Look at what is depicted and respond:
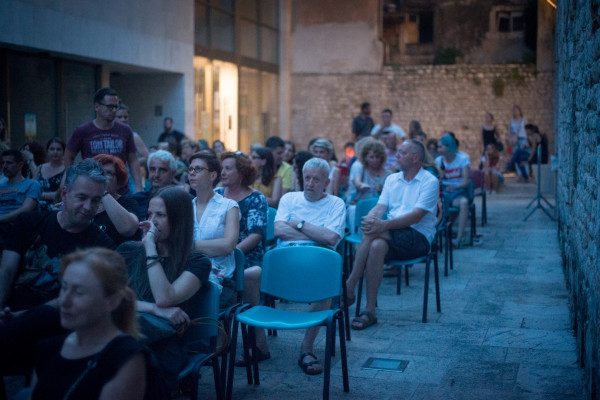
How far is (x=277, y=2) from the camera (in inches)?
826

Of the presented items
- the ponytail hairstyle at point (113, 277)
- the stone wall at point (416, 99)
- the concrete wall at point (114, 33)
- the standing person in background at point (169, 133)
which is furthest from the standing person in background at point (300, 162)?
the stone wall at point (416, 99)

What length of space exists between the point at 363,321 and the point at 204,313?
7.59 feet

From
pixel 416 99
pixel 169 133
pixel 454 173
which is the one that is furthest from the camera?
pixel 416 99

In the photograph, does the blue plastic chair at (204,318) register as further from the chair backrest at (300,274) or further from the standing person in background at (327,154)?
the standing person in background at (327,154)

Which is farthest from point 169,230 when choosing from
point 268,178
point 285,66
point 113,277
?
point 285,66

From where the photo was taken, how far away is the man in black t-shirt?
11.8ft

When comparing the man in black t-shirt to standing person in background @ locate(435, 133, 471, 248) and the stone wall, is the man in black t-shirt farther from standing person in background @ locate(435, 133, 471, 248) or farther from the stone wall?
the stone wall

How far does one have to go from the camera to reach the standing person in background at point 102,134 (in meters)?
6.37

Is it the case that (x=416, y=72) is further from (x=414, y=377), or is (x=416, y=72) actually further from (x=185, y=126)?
(x=414, y=377)

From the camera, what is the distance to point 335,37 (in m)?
A: 21.7

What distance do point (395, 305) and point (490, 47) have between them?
20800 mm

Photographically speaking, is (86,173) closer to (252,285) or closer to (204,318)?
(204,318)

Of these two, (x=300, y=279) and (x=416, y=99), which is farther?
(x=416, y=99)

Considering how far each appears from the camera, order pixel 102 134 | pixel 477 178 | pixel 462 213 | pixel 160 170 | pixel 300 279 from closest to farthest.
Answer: pixel 300 279
pixel 160 170
pixel 102 134
pixel 462 213
pixel 477 178
